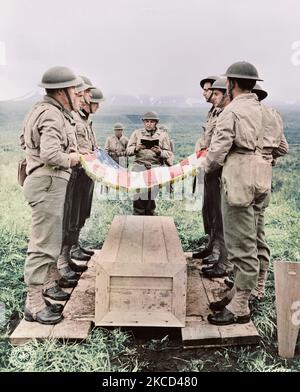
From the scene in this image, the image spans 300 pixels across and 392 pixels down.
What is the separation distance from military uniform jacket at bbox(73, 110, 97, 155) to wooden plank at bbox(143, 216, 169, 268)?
45.3 inches

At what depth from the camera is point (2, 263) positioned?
6.17m

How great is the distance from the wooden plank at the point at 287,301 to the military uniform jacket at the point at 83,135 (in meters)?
2.82

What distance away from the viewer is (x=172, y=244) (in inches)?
196

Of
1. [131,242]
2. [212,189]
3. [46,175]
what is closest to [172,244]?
[131,242]

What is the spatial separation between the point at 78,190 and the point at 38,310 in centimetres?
202

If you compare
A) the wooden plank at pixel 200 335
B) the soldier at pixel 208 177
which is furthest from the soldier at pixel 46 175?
the soldier at pixel 208 177

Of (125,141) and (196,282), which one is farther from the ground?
(125,141)

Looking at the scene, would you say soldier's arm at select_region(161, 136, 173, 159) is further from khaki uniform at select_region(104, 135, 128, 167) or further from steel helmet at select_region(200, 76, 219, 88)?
khaki uniform at select_region(104, 135, 128, 167)

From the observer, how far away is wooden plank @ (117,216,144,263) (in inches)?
174

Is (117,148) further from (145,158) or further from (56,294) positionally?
(56,294)

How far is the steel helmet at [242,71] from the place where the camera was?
14.3 ft
